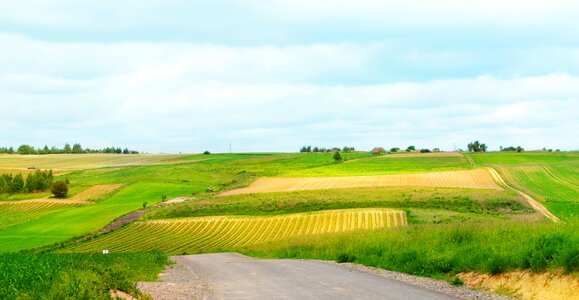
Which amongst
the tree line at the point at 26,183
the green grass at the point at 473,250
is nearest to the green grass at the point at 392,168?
the tree line at the point at 26,183

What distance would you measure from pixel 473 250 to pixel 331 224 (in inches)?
1619

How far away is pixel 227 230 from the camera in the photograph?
64562mm

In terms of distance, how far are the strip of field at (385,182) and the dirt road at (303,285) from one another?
67.6 meters

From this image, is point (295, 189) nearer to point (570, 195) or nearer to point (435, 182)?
point (435, 182)

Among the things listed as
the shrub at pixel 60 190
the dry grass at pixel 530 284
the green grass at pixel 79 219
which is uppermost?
the dry grass at pixel 530 284

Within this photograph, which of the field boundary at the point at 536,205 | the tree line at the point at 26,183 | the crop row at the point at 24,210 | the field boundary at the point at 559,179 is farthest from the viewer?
the tree line at the point at 26,183

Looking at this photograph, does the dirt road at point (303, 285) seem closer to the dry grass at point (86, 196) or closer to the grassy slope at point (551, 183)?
the grassy slope at point (551, 183)

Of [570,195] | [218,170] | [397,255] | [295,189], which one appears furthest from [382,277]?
[218,170]

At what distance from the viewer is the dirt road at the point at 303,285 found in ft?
55.3

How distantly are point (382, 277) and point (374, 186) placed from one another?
72.2m

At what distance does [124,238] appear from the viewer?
211 feet

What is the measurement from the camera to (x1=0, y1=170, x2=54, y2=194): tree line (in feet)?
409

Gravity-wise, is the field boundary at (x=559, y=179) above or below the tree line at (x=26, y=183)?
above

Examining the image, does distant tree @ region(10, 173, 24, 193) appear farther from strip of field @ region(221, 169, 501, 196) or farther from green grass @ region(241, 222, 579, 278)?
green grass @ region(241, 222, 579, 278)
